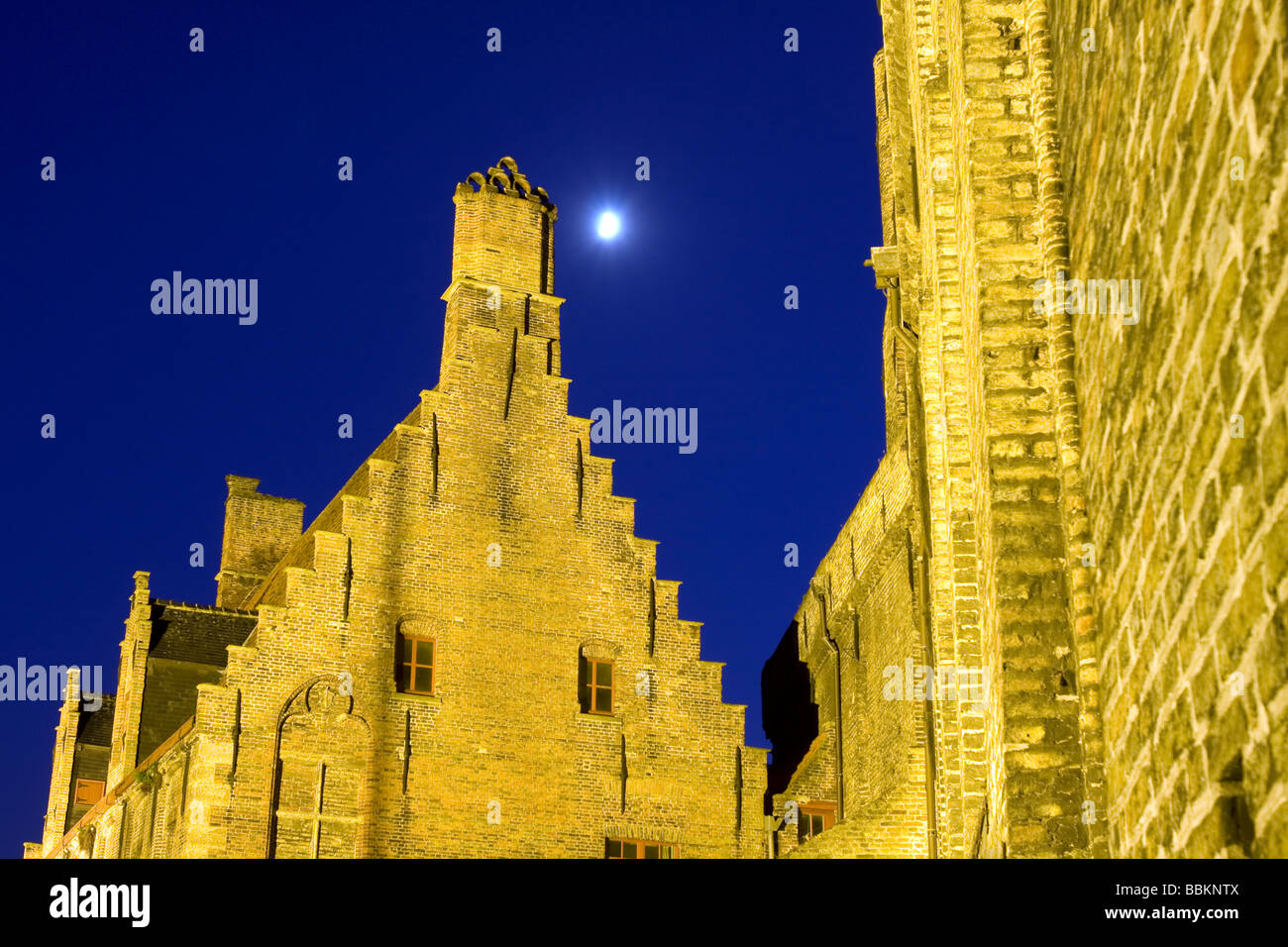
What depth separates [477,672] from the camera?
72.2ft

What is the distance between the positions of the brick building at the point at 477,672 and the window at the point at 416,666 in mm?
30

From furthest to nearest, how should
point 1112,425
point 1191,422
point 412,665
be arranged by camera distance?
point 412,665, point 1112,425, point 1191,422

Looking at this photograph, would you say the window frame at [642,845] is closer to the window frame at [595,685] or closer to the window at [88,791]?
the window frame at [595,685]

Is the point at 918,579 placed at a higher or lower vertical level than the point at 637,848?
higher

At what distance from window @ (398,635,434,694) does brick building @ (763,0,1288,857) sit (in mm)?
10392

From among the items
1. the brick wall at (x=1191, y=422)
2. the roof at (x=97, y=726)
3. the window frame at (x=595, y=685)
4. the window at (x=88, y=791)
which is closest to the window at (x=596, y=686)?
the window frame at (x=595, y=685)

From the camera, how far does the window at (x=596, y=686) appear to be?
74.3 feet

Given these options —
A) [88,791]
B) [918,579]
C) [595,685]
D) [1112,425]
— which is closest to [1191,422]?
[1112,425]

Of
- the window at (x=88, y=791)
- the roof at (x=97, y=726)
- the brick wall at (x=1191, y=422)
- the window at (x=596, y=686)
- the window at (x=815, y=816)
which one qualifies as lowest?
the brick wall at (x=1191, y=422)

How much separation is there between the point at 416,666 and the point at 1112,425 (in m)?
16.9

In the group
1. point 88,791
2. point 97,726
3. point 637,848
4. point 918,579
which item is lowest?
point 637,848

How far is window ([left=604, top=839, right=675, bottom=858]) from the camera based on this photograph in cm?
2188

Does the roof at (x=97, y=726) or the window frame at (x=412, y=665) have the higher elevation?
the roof at (x=97, y=726)

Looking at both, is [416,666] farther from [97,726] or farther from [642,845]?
[97,726]
